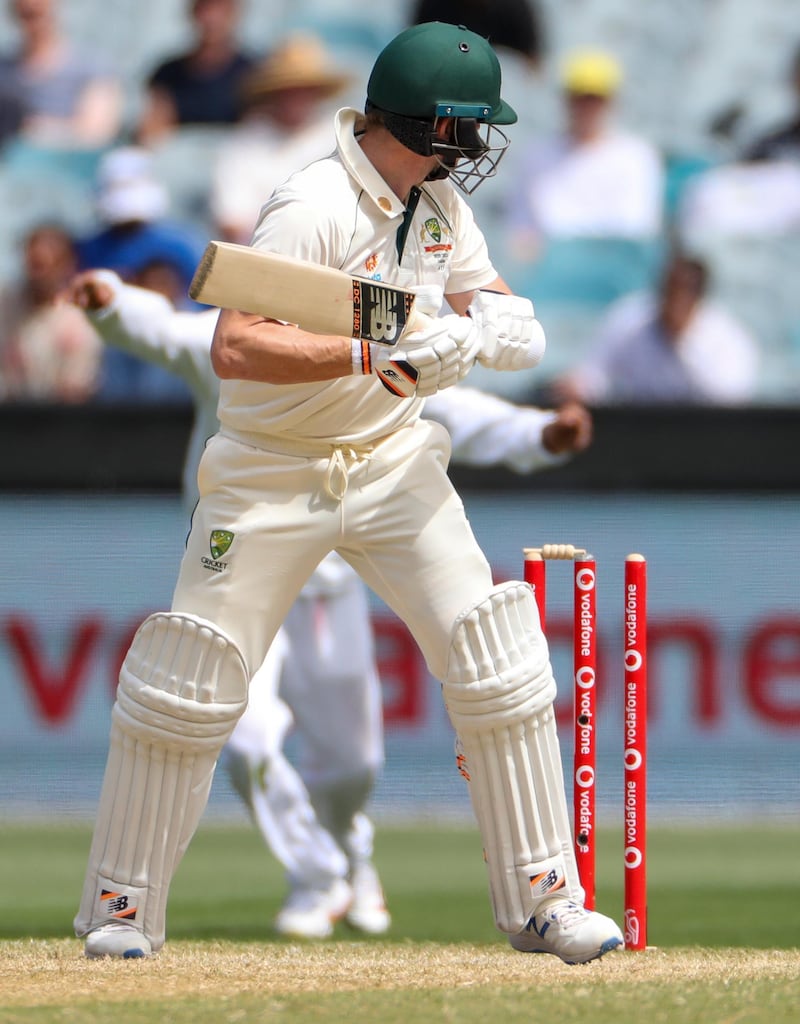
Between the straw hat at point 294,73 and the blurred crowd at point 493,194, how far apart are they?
0.04 feet

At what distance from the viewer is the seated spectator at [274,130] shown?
29.9 feet

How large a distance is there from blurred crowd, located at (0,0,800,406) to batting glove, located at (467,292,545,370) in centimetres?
472

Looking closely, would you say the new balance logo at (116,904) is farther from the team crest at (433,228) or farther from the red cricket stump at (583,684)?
the team crest at (433,228)

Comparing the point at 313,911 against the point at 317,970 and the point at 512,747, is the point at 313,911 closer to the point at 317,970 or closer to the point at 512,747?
the point at 317,970

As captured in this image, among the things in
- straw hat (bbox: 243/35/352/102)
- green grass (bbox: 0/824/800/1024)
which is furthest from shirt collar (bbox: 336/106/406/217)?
straw hat (bbox: 243/35/352/102)

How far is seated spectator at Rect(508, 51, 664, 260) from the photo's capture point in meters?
9.25

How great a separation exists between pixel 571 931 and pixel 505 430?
5.59 ft

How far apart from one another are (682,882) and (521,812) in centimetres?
291

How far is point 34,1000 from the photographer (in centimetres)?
348

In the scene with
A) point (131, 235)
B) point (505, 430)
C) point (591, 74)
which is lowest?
point (505, 430)

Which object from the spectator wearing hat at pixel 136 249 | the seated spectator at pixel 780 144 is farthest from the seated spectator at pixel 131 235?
the seated spectator at pixel 780 144

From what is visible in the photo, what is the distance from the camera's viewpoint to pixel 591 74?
9562mm

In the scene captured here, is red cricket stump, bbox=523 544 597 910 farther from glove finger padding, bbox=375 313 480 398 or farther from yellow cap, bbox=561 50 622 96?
yellow cap, bbox=561 50 622 96

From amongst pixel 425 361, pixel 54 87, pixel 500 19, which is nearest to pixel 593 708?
pixel 425 361
